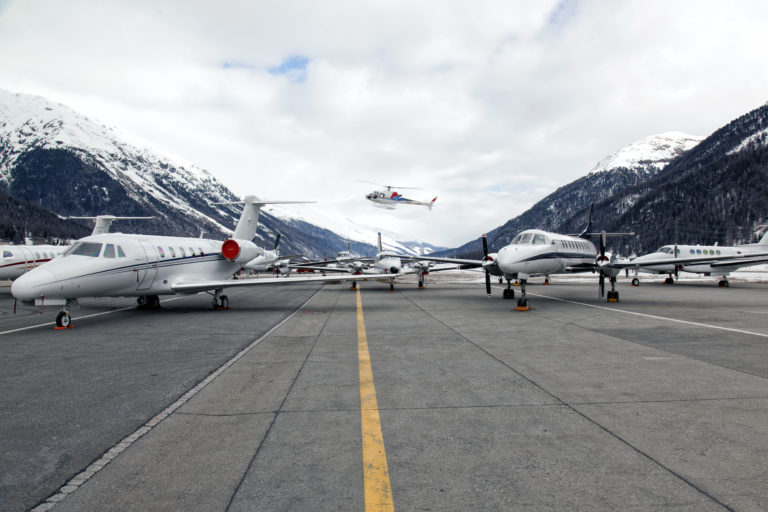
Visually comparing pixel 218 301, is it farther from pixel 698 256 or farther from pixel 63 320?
pixel 698 256

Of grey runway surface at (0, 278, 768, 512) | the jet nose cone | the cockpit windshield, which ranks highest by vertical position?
the cockpit windshield

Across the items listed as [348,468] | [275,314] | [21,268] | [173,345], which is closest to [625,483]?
[348,468]

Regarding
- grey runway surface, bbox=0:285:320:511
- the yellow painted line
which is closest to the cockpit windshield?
grey runway surface, bbox=0:285:320:511

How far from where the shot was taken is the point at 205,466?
3.38 m

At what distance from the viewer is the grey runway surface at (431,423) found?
2953 millimetres

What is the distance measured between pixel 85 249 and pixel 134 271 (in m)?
1.56

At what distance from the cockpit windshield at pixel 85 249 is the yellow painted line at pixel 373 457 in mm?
11368

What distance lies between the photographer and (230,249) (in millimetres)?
18312

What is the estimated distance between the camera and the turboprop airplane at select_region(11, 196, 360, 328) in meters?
11.5

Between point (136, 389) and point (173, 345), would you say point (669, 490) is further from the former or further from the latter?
point (173, 345)

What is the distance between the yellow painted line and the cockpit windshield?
1137 cm

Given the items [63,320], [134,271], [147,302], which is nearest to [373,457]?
[63,320]

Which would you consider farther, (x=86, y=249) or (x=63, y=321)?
(x=86, y=249)

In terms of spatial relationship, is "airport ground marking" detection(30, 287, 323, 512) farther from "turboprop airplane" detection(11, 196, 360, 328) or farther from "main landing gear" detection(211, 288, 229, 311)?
"main landing gear" detection(211, 288, 229, 311)
